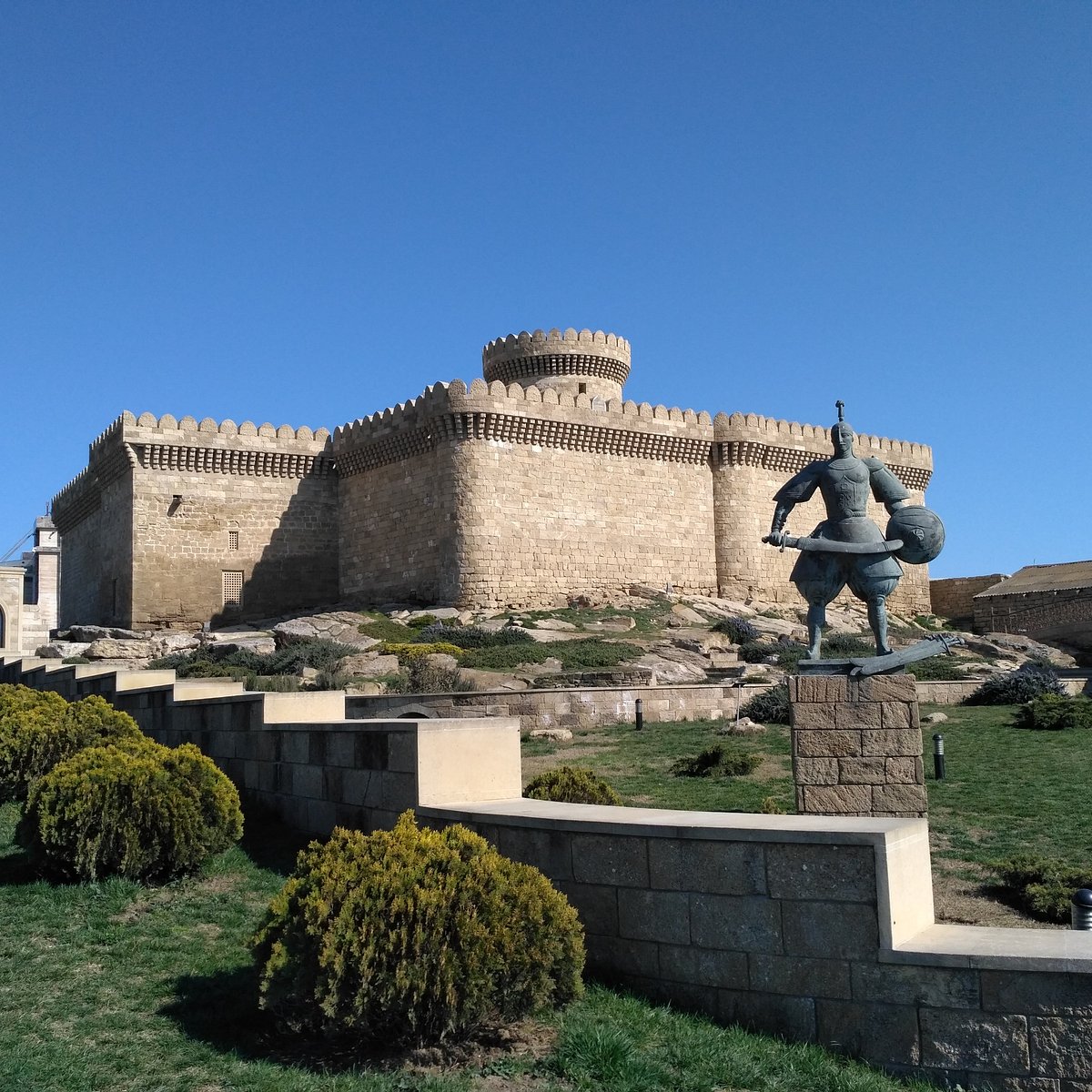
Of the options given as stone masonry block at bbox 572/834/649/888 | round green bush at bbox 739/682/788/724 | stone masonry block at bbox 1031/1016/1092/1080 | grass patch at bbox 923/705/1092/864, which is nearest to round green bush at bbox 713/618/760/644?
round green bush at bbox 739/682/788/724

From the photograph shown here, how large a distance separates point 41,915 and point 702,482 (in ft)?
88.7

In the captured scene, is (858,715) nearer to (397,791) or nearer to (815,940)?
(397,791)

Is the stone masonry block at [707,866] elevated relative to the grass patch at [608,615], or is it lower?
lower

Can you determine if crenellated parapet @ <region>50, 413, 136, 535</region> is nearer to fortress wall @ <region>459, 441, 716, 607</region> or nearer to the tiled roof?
fortress wall @ <region>459, 441, 716, 607</region>

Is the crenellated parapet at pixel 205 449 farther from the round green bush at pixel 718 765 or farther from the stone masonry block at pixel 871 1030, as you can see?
the stone masonry block at pixel 871 1030

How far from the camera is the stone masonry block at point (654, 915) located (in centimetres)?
496

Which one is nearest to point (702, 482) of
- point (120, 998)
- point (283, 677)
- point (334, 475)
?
point (334, 475)

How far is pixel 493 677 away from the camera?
18953 mm

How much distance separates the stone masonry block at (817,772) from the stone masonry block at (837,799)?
33 mm

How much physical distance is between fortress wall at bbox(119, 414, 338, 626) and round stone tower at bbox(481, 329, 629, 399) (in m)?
7.07

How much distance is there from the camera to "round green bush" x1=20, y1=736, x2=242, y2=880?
22.7 ft

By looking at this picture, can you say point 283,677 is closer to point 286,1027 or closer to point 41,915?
point 41,915

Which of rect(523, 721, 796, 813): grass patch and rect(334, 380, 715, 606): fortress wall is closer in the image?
rect(523, 721, 796, 813): grass patch

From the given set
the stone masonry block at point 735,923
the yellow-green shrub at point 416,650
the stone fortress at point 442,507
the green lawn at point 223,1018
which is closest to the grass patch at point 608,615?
the stone fortress at point 442,507
